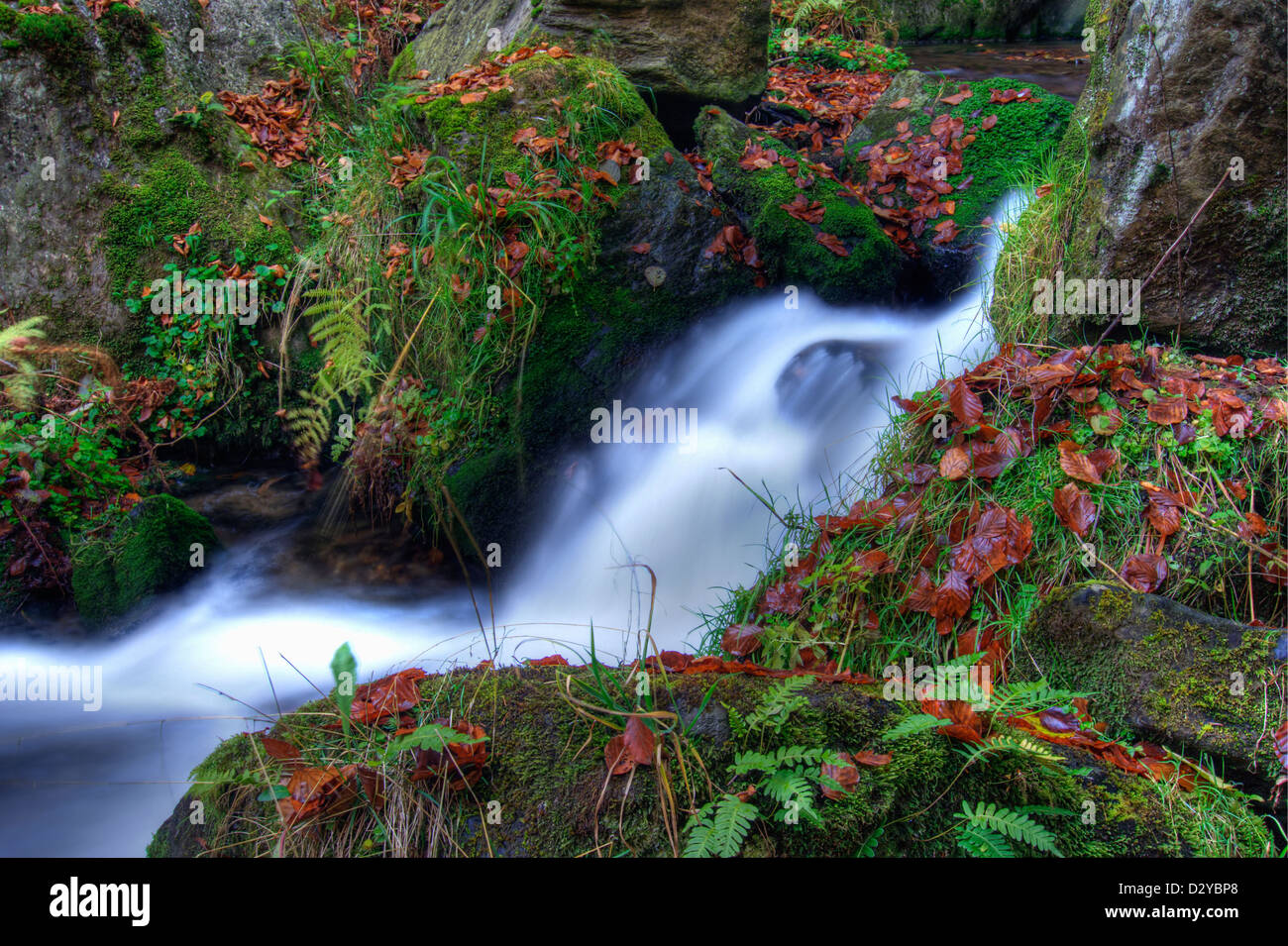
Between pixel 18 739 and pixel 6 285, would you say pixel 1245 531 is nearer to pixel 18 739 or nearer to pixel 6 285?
pixel 18 739

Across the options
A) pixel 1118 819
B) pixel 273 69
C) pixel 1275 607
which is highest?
pixel 273 69

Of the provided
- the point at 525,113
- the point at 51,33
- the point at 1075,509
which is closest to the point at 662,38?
the point at 525,113

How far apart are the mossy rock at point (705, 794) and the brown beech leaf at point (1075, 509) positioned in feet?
3.70

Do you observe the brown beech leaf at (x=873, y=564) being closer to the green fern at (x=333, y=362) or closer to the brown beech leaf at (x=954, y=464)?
the brown beech leaf at (x=954, y=464)

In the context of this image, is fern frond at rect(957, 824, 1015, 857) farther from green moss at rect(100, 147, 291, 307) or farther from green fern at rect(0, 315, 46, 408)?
green moss at rect(100, 147, 291, 307)

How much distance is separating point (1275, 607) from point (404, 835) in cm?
316

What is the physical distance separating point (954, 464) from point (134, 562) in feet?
14.2

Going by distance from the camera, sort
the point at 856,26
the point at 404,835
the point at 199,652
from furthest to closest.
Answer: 1. the point at 856,26
2. the point at 199,652
3. the point at 404,835

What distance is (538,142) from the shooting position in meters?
5.07

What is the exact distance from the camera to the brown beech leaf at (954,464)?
3588 mm

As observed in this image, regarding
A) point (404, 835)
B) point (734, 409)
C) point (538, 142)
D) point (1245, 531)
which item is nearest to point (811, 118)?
point (538, 142)

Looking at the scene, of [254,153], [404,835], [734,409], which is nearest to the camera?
[404,835]

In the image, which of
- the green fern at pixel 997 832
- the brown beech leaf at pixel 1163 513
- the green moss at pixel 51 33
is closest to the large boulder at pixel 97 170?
the green moss at pixel 51 33

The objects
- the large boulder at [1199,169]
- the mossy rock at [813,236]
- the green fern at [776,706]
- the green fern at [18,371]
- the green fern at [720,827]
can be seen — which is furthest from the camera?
the mossy rock at [813,236]
